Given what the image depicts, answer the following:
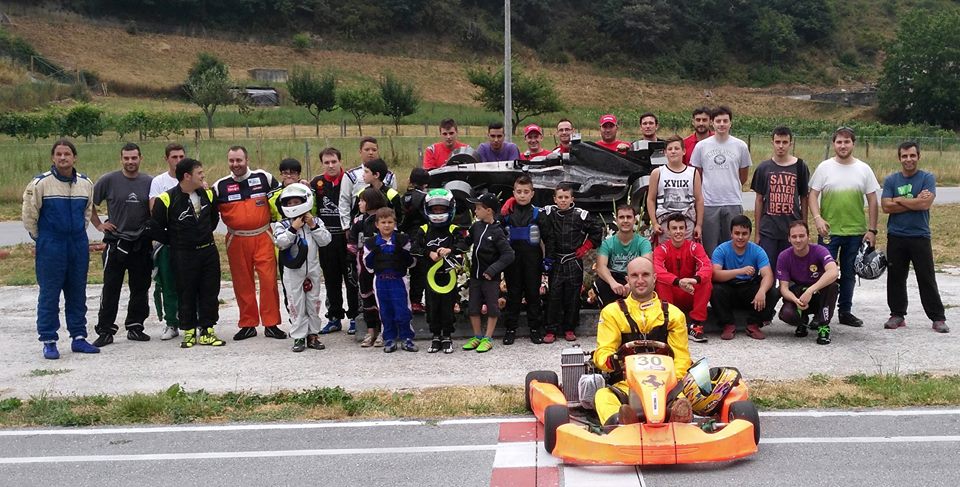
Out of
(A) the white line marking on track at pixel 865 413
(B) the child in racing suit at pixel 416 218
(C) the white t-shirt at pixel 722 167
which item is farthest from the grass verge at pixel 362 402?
(C) the white t-shirt at pixel 722 167

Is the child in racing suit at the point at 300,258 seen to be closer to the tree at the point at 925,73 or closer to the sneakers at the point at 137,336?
the sneakers at the point at 137,336

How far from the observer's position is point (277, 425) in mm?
6746

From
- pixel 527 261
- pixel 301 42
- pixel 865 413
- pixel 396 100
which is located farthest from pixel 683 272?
pixel 301 42

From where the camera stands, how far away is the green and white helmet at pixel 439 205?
8766 millimetres

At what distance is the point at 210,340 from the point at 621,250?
4.16 m

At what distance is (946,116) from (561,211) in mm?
67384

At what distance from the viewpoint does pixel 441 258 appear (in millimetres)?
8672

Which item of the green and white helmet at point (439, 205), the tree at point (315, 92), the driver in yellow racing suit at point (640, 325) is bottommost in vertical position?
the driver in yellow racing suit at point (640, 325)

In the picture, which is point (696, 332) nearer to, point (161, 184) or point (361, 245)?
point (361, 245)

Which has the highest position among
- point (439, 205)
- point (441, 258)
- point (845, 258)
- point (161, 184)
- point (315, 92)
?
point (315, 92)

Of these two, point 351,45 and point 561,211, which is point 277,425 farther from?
point 351,45

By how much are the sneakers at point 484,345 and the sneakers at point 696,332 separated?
1948 mm

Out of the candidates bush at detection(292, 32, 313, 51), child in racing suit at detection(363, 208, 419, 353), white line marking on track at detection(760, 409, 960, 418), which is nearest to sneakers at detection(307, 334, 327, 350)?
child in racing suit at detection(363, 208, 419, 353)

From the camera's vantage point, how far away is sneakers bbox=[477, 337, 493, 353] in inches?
344
